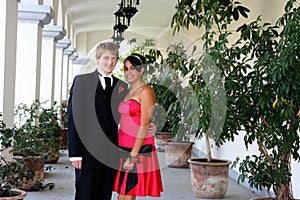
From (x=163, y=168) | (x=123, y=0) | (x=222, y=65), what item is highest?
(x=123, y=0)

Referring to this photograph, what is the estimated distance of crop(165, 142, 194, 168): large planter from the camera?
1011cm

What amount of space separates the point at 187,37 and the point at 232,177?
490cm

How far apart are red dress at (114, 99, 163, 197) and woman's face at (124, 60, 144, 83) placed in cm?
16

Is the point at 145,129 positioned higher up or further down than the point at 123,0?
further down

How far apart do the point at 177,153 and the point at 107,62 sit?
254 inches

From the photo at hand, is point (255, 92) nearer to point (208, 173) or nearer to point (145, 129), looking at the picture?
point (145, 129)

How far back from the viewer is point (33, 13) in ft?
25.4

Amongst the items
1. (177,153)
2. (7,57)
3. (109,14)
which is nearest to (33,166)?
(7,57)

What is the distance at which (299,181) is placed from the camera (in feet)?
19.5

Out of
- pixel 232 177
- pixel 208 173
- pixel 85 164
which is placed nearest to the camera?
pixel 85 164

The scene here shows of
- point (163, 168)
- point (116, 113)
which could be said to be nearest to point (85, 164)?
point (116, 113)

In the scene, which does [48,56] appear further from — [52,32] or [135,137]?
[135,137]

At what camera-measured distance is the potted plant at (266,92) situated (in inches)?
156

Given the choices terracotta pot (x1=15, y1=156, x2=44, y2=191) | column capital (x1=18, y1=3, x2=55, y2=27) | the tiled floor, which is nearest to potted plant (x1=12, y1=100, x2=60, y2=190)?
terracotta pot (x1=15, y1=156, x2=44, y2=191)
